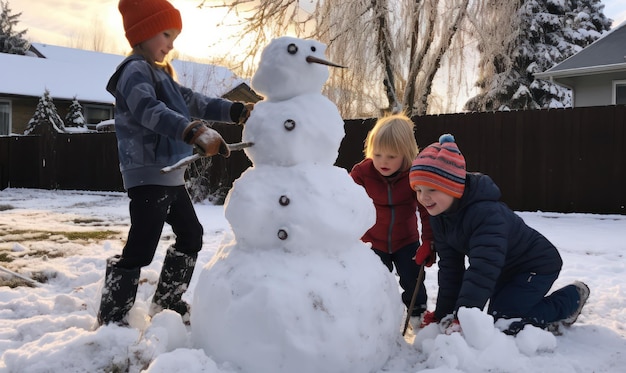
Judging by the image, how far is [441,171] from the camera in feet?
8.10

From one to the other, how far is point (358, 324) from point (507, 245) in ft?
3.17

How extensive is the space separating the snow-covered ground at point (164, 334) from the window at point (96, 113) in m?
20.6

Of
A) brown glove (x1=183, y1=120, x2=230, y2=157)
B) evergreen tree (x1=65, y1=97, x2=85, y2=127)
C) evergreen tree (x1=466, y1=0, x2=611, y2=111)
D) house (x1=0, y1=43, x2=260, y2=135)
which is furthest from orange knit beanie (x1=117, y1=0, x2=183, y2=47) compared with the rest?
evergreen tree (x1=65, y1=97, x2=85, y2=127)

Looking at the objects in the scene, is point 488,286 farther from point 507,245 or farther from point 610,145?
point 610,145

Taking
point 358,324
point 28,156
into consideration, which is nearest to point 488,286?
point 358,324

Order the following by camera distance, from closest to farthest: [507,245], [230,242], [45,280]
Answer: [230,242] → [507,245] → [45,280]

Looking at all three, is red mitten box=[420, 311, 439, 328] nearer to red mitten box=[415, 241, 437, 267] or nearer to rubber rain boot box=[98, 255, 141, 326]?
red mitten box=[415, 241, 437, 267]

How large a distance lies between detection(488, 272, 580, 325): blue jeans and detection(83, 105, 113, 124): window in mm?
24408

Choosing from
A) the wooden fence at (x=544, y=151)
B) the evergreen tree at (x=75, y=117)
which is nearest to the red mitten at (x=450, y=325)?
the wooden fence at (x=544, y=151)

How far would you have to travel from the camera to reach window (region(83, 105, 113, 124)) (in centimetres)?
2422

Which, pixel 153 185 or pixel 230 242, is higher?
pixel 153 185

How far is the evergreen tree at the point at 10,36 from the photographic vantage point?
1296 inches

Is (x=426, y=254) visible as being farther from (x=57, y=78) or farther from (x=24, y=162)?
(x=57, y=78)

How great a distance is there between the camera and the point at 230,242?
2.35 m
